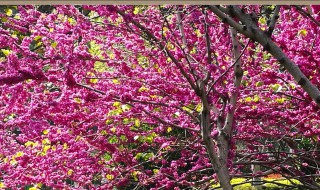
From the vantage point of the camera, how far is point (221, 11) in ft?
9.77

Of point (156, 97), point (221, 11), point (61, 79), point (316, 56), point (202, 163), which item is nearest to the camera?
point (221, 11)

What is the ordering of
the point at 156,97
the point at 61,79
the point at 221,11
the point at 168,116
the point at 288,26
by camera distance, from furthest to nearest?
the point at 168,116, the point at 156,97, the point at 288,26, the point at 61,79, the point at 221,11

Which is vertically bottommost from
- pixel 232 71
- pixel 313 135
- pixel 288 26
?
pixel 313 135

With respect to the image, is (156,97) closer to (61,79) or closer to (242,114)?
(242,114)

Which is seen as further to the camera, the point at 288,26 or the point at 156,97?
the point at 156,97

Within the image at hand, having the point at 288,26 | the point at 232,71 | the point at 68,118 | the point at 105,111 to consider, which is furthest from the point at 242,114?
the point at 68,118

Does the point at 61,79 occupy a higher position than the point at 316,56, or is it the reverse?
the point at 316,56

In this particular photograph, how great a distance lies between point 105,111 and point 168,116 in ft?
2.47

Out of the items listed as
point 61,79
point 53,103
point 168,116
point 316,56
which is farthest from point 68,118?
point 316,56

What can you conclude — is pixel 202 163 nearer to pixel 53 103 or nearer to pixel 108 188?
pixel 108 188

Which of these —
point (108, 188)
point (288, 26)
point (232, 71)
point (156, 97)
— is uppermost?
point (288, 26)

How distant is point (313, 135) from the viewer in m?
4.80

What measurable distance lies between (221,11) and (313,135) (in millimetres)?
2414

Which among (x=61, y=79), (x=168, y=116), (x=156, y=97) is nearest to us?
(x=61, y=79)
